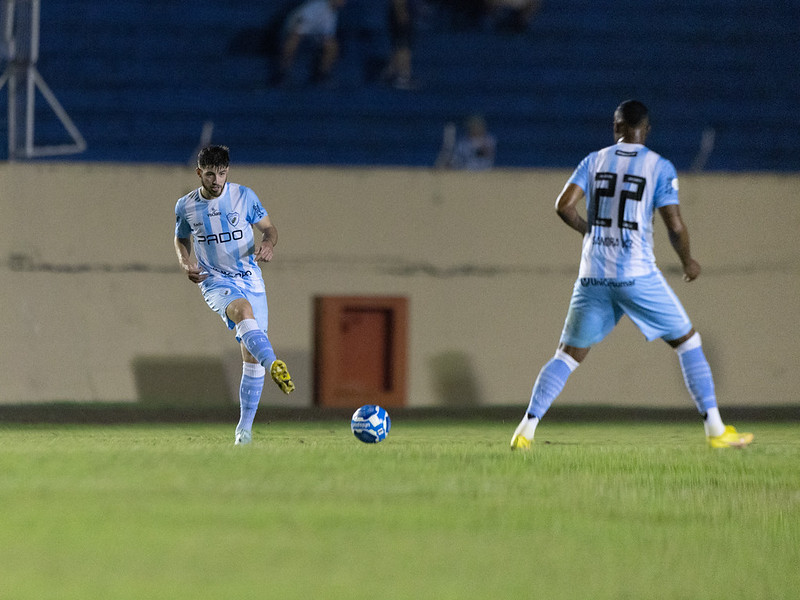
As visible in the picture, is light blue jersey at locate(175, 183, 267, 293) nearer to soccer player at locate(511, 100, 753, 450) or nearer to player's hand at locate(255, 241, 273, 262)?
player's hand at locate(255, 241, 273, 262)

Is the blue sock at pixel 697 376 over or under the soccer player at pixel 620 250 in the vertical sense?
under

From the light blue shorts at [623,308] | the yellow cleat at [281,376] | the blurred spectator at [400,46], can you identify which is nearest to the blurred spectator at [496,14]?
the blurred spectator at [400,46]

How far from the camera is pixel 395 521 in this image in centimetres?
504

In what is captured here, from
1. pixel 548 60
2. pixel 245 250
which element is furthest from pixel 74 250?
pixel 548 60

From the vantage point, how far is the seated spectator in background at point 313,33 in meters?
14.4

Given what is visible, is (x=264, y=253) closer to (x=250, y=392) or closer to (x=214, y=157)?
(x=214, y=157)

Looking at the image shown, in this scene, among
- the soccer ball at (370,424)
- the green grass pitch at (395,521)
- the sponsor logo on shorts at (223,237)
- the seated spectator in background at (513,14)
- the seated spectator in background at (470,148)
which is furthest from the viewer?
the seated spectator in background at (513,14)

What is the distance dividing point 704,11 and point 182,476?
1089 centimetres

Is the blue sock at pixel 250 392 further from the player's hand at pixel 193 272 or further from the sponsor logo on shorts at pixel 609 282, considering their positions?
the sponsor logo on shorts at pixel 609 282

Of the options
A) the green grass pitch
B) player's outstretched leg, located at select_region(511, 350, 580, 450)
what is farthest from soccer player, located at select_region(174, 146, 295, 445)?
player's outstretched leg, located at select_region(511, 350, 580, 450)

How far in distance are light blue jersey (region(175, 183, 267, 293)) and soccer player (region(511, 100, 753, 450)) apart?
1.84 metres

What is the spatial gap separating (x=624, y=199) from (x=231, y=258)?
88.7 inches

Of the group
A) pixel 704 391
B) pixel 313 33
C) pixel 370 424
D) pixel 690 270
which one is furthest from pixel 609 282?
pixel 313 33

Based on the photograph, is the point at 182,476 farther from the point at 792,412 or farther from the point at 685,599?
the point at 792,412
